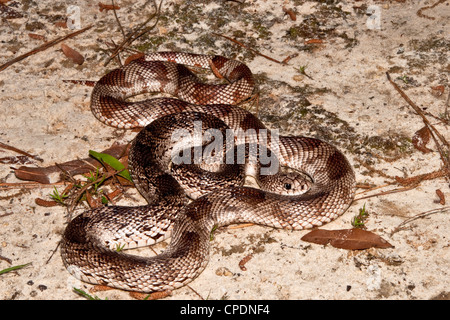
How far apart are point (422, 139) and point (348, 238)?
2212mm

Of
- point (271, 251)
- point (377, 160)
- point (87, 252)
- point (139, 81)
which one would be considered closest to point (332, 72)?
point (377, 160)

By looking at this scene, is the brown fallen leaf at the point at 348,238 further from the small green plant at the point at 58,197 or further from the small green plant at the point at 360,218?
the small green plant at the point at 58,197

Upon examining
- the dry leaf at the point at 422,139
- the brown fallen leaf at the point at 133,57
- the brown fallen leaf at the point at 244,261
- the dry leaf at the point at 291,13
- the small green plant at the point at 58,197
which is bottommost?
the brown fallen leaf at the point at 244,261

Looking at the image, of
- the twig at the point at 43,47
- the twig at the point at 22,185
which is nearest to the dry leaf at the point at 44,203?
the twig at the point at 22,185

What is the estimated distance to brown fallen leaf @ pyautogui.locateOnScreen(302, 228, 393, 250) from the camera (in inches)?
227

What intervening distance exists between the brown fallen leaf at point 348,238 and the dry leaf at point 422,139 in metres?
1.86

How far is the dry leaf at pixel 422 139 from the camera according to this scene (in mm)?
7027

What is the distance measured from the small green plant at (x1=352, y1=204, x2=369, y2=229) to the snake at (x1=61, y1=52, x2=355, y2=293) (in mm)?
197

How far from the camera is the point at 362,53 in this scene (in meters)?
8.70

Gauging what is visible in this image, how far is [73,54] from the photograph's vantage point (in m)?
8.76

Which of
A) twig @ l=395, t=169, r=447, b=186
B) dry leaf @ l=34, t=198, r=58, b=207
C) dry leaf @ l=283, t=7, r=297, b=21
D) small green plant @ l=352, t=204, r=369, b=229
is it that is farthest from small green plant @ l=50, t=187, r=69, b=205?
dry leaf @ l=283, t=7, r=297, b=21

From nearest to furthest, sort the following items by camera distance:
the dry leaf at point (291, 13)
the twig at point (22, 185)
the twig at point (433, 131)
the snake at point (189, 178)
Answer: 1. the snake at point (189, 178)
2. the twig at point (22, 185)
3. the twig at point (433, 131)
4. the dry leaf at point (291, 13)

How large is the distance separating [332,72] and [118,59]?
3674 millimetres

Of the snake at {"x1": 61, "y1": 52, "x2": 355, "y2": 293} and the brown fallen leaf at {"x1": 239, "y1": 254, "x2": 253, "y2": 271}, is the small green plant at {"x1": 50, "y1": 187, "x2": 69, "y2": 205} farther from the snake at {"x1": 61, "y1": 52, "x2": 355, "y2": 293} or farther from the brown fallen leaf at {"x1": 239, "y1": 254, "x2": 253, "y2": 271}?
the brown fallen leaf at {"x1": 239, "y1": 254, "x2": 253, "y2": 271}
